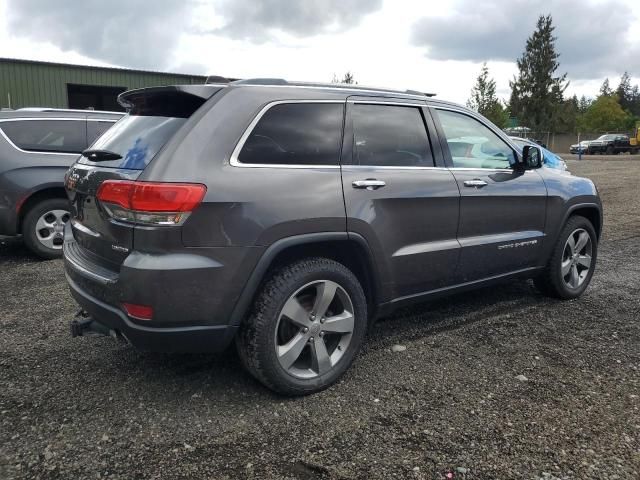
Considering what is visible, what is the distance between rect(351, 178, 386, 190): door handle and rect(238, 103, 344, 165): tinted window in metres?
0.17

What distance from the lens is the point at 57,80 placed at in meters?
21.3

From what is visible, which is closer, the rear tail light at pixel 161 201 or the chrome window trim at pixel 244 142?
the rear tail light at pixel 161 201

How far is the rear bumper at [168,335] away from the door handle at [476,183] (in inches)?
78.1

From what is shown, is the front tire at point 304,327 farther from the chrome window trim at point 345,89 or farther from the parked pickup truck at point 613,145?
the parked pickup truck at point 613,145

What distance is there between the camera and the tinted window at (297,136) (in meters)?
2.92

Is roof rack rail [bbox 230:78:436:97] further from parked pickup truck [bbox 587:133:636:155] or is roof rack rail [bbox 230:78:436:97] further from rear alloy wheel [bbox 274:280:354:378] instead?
parked pickup truck [bbox 587:133:636:155]

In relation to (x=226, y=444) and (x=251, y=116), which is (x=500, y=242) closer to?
(x=251, y=116)

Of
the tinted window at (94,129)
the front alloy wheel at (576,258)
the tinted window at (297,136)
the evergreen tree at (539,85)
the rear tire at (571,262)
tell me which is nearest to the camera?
the tinted window at (297,136)

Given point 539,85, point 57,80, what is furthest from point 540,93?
point 57,80

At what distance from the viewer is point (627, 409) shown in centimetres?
297

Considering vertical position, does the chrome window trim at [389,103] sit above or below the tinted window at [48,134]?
above

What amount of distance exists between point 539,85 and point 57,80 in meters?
44.3

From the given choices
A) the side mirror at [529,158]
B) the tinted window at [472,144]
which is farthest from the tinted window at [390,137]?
the side mirror at [529,158]

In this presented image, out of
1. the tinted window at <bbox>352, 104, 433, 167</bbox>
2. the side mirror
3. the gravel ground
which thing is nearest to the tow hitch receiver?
the gravel ground
